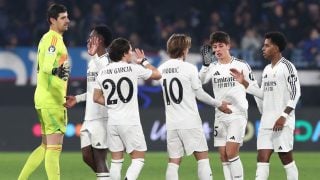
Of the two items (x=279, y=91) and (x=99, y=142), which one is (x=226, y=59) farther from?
(x=99, y=142)

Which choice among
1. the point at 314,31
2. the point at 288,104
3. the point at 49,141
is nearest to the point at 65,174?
the point at 49,141

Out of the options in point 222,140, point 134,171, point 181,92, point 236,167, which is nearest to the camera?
point 134,171

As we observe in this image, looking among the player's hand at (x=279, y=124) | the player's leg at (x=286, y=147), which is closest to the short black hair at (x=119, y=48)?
the player's hand at (x=279, y=124)

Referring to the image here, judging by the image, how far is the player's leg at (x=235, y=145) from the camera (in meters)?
13.4

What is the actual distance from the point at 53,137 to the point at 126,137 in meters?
0.93

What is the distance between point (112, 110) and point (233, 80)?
1831mm

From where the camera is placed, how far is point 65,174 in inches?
639

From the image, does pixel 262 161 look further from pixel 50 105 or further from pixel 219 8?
pixel 219 8

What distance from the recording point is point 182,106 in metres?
12.8

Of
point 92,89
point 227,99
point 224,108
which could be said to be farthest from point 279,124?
point 92,89

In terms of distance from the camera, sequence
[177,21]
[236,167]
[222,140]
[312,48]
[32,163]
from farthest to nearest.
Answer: [177,21] < [312,48] < [222,140] < [236,167] < [32,163]

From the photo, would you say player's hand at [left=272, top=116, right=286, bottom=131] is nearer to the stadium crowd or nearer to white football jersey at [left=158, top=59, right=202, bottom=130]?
white football jersey at [left=158, top=59, right=202, bottom=130]

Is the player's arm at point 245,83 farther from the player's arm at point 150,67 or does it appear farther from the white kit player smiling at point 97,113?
the white kit player smiling at point 97,113

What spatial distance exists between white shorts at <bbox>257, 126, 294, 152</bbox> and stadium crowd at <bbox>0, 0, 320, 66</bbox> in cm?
1006
